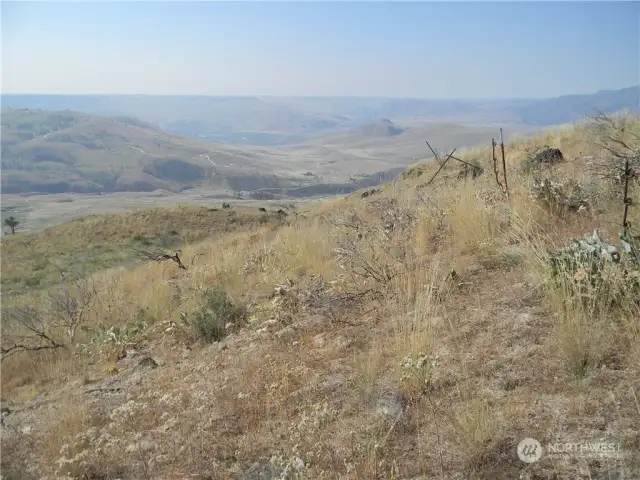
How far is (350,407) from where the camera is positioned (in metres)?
2.66

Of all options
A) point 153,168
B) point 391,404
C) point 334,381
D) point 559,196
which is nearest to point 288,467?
point 391,404

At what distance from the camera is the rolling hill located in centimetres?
14812

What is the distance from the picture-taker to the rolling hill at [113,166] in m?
148

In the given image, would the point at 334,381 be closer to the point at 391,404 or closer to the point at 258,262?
the point at 391,404

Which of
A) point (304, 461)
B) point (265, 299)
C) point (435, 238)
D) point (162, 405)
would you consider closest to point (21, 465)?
point (162, 405)

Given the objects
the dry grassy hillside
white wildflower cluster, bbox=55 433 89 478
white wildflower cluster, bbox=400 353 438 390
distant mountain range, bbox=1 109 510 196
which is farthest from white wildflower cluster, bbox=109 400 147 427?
distant mountain range, bbox=1 109 510 196

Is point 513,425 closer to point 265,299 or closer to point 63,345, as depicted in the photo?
point 265,299

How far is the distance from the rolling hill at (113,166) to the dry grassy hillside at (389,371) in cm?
14240

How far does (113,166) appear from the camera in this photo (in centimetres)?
16738

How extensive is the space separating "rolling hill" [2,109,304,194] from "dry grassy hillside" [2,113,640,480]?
142 metres

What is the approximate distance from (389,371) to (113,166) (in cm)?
18398

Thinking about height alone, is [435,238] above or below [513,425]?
above

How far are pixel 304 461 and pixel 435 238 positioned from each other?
3.47 m

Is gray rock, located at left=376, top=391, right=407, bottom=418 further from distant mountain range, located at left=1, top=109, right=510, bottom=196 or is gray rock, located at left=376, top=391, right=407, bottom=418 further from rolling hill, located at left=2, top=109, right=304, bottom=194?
rolling hill, located at left=2, top=109, right=304, bottom=194
